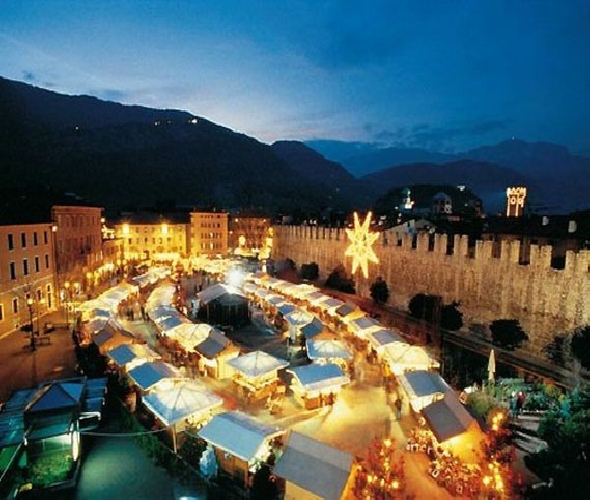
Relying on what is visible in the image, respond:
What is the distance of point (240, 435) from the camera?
33.3 feet

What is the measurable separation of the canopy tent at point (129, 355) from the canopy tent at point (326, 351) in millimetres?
5903

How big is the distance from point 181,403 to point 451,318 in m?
14.9

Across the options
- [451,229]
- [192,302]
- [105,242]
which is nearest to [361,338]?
[192,302]

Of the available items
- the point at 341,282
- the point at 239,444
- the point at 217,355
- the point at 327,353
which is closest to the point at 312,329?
the point at 327,353

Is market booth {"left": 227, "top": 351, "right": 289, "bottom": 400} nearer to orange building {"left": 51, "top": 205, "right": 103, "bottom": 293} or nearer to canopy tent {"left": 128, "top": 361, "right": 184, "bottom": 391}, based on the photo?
canopy tent {"left": 128, "top": 361, "right": 184, "bottom": 391}

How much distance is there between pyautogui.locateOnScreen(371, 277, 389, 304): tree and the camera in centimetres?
2859

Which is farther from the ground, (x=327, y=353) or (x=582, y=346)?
(x=582, y=346)

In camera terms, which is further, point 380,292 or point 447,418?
point 380,292

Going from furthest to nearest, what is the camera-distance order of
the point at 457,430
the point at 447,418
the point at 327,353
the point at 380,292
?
the point at 380,292 → the point at 327,353 → the point at 447,418 → the point at 457,430

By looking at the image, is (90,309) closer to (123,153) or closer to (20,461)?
(20,461)

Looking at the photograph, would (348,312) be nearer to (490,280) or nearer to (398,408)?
(490,280)

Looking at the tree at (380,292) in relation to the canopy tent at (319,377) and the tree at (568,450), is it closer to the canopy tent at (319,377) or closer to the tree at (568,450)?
the canopy tent at (319,377)

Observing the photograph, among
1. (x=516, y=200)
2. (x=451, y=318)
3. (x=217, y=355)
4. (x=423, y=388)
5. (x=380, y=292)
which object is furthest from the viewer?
(x=516, y=200)

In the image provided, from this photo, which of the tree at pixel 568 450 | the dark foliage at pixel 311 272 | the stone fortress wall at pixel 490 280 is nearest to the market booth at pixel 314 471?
the tree at pixel 568 450
